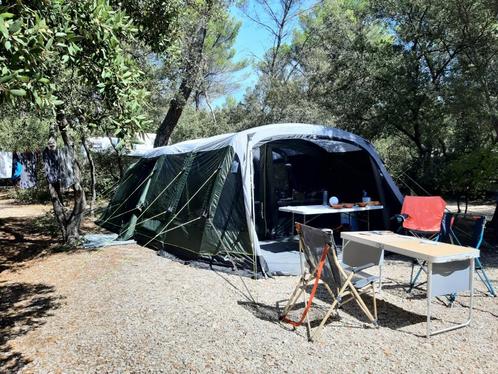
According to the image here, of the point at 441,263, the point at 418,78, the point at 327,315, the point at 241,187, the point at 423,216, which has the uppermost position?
the point at 418,78

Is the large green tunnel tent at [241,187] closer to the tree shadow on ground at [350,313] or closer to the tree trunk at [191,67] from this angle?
the tree shadow on ground at [350,313]

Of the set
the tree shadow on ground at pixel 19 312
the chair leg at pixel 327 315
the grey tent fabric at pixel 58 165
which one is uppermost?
the grey tent fabric at pixel 58 165

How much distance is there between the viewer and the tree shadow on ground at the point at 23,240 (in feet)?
20.1

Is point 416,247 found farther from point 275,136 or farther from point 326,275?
point 275,136

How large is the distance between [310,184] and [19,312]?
190 inches

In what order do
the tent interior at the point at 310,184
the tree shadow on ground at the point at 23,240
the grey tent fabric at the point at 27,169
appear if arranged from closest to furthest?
the tree shadow on ground at the point at 23,240 → the tent interior at the point at 310,184 → the grey tent fabric at the point at 27,169

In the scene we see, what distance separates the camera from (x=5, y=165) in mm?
16328

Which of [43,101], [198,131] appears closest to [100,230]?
[43,101]

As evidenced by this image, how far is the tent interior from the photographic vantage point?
265 inches

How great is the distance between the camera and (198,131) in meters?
18.2

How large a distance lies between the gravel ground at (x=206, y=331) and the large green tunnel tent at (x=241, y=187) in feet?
2.24

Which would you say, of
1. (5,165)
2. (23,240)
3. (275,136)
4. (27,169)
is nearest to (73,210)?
(23,240)

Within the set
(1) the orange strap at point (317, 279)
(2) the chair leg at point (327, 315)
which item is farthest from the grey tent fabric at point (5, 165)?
(2) the chair leg at point (327, 315)

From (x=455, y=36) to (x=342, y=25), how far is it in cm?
311
